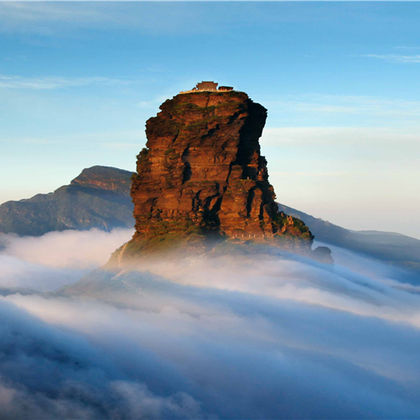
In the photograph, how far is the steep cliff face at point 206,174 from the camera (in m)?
173

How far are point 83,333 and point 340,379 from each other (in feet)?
220

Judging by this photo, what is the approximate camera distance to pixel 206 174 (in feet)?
580

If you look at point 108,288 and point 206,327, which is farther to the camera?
point 108,288

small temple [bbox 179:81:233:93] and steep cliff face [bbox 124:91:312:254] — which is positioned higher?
small temple [bbox 179:81:233:93]

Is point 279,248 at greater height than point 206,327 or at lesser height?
greater

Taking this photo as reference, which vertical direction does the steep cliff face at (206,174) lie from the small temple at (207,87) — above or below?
below

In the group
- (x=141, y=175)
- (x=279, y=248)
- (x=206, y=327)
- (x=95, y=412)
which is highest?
(x=141, y=175)

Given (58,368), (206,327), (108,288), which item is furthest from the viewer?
(108,288)

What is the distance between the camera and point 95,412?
438 feet

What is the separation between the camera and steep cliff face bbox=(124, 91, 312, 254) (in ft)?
567

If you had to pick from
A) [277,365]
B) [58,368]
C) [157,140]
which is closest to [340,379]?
[277,365]

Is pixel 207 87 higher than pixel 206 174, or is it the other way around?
pixel 207 87

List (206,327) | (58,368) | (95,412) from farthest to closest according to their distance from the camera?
(206,327)
(58,368)
(95,412)

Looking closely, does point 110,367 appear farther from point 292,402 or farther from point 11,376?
point 292,402
